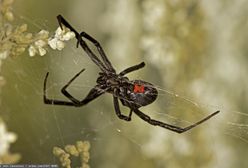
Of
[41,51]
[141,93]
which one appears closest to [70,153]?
[41,51]

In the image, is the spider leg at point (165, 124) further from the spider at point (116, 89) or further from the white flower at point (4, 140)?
the white flower at point (4, 140)

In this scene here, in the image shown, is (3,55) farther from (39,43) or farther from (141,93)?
(141,93)

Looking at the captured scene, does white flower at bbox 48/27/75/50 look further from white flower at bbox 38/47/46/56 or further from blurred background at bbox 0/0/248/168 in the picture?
blurred background at bbox 0/0/248/168

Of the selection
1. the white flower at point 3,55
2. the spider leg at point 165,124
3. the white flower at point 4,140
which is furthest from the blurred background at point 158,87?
the white flower at point 4,140

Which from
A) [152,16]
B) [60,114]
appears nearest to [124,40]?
[152,16]

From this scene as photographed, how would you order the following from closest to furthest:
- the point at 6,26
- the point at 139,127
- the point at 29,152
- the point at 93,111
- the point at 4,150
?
the point at 4,150 → the point at 6,26 → the point at 29,152 → the point at 139,127 → the point at 93,111

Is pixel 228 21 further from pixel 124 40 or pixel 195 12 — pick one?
pixel 124 40
